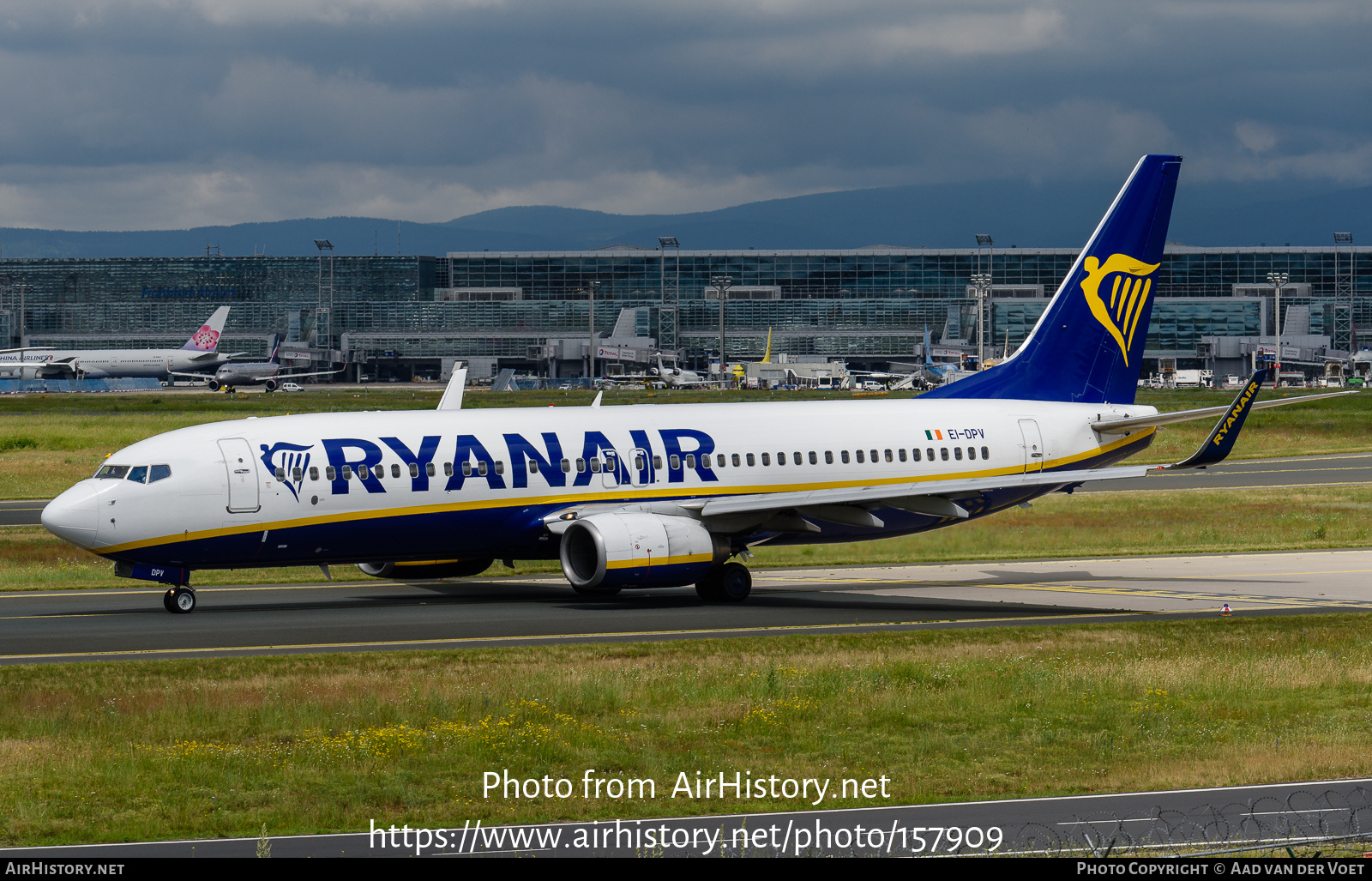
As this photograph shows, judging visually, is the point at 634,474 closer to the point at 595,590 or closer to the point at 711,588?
the point at 711,588

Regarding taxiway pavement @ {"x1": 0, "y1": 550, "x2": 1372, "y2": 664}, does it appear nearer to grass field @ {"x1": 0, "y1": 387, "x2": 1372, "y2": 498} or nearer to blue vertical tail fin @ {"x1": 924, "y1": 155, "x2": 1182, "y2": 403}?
blue vertical tail fin @ {"x1": 924, "y1": 155, "x2": 1182, "y2": 403}

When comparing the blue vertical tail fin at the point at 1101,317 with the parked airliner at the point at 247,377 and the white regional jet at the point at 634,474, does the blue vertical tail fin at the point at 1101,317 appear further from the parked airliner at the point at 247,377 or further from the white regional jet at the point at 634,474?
the parked airliner at the point at 247,377

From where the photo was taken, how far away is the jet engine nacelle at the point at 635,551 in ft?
110

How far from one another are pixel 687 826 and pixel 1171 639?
1628cm

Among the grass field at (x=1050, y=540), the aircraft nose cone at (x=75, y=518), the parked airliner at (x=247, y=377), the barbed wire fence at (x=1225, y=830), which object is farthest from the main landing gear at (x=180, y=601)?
the parked airliner at (x=247, y=377)

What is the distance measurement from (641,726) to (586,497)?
15132 millimetres

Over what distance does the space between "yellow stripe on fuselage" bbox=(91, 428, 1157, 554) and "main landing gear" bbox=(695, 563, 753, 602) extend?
2.00m

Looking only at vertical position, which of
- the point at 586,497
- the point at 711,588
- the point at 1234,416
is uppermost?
the point at 1234,416

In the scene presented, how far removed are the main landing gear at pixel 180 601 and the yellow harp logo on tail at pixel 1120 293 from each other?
A: 2593cm

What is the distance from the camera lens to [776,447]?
3838 centimetres

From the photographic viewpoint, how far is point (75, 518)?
1228 inches

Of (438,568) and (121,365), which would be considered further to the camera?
(121,365)

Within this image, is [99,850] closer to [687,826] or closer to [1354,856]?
[687,826]

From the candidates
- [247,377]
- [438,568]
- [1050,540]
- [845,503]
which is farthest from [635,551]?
[247,377]
